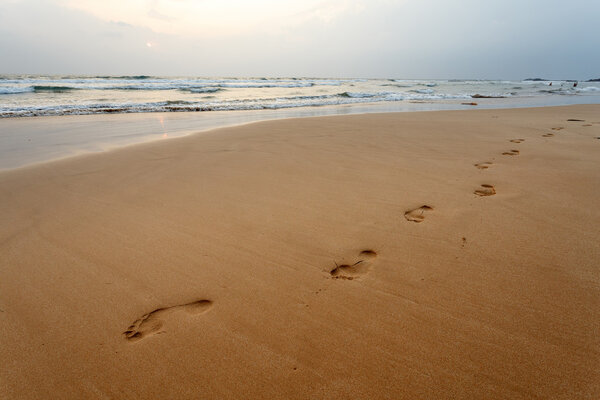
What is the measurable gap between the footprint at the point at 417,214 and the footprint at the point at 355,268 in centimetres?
61

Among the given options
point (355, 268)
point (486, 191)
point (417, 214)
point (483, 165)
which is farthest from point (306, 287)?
point (483, 165)

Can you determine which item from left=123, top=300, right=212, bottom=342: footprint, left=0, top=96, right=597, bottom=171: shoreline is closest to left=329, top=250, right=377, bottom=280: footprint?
left=123, top=300, right=212, bottom=342: footprint

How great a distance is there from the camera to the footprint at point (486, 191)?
2.72 meters

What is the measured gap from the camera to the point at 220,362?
1244 mm

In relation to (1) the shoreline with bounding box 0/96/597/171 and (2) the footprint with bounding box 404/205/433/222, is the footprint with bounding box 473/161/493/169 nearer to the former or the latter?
(2) the footprint with bounding box 404/205/433/222

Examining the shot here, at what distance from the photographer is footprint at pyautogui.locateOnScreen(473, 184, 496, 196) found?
272cm

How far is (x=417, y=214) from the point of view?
2.39 meters

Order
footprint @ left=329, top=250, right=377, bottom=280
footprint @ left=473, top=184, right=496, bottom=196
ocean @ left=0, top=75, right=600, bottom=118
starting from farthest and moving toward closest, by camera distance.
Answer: ocean @ left=0, top=75, right=600, bottom=118 < footprint @ left=473, top=184, right=496, bottom=196 < footprint @ left=329, top=250, right=377, bottom=280

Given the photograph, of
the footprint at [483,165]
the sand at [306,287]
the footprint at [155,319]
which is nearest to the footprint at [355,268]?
the sand at [306,287]

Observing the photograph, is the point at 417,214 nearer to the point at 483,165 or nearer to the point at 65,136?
the point at 483,165

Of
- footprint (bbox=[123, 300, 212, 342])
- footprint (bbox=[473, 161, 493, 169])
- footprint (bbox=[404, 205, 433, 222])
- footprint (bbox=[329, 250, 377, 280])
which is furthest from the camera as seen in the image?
footprint (bbox=[473, 161, 493, 169])

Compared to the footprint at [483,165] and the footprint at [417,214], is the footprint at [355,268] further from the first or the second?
the footprint at [483,165]

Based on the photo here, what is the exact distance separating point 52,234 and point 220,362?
6.27ft

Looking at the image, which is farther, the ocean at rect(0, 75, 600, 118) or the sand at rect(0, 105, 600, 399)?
the ocean at rect(0, 75, 600, 118)
